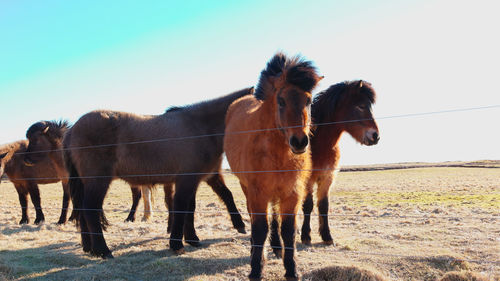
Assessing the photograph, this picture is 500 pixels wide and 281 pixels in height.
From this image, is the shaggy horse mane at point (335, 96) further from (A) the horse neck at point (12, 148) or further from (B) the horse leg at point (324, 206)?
(A) the horse neck at point (12, 148)

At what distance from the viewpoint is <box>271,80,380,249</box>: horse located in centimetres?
584

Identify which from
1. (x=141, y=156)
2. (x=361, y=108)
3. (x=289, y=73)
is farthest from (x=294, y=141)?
(x=141, y=156)

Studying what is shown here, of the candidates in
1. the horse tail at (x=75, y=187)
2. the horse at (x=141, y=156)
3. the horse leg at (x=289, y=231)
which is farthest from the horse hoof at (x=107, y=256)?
the horse leg at (x=289, y=231)

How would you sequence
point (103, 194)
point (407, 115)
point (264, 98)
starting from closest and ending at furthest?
point (407, 115) < point (264, 98) < point (103, 194)

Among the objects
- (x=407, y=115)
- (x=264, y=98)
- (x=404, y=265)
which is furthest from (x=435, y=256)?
(x=264, y=98)

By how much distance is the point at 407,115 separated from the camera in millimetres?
3801

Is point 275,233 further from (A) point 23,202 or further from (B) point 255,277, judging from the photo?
(A) point 23,202

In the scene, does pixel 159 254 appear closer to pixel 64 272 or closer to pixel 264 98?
pixel 64 272

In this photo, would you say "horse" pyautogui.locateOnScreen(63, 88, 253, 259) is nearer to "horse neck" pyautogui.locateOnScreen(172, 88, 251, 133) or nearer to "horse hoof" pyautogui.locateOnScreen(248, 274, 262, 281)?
"horse neck" pyautogui.locateOnScreen(172, 88, 251, 133)

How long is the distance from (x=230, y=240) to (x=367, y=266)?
2.82 metres

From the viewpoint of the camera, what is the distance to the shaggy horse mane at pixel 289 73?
153 inches

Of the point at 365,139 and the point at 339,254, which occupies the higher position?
the point at 365,139

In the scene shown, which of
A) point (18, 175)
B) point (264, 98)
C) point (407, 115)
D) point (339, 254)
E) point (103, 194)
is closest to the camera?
point (407, 115)

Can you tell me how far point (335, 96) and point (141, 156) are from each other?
3.68 m
